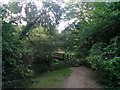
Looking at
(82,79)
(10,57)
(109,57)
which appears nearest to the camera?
(109,57)

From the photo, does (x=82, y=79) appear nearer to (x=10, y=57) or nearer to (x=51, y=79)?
(x=51, y=79)

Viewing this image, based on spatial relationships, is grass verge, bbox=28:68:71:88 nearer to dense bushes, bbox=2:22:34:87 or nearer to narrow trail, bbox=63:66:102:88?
narrow trail, bbox=63:66:102:88

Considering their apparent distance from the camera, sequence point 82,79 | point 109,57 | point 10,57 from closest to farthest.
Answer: point 109,57, point 10,57, point 82,79

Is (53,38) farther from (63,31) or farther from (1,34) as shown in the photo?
(1,34)

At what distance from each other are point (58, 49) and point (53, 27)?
19.1 inches

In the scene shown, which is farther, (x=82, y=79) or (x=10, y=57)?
(x=82, y=79)

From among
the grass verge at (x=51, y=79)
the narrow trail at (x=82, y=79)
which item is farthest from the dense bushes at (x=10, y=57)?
the narrow trail at (x=82, y=79)

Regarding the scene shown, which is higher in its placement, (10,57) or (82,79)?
(10,57)

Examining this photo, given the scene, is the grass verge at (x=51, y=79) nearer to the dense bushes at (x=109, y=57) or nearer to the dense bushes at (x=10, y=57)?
the dense bushes at (x=10, y=57)

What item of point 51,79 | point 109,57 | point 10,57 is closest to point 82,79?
point 51,79

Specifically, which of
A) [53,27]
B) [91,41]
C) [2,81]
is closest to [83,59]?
[91,41]

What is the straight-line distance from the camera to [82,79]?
351 cm

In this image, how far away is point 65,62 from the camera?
14.0 feet

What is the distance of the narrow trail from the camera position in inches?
128
